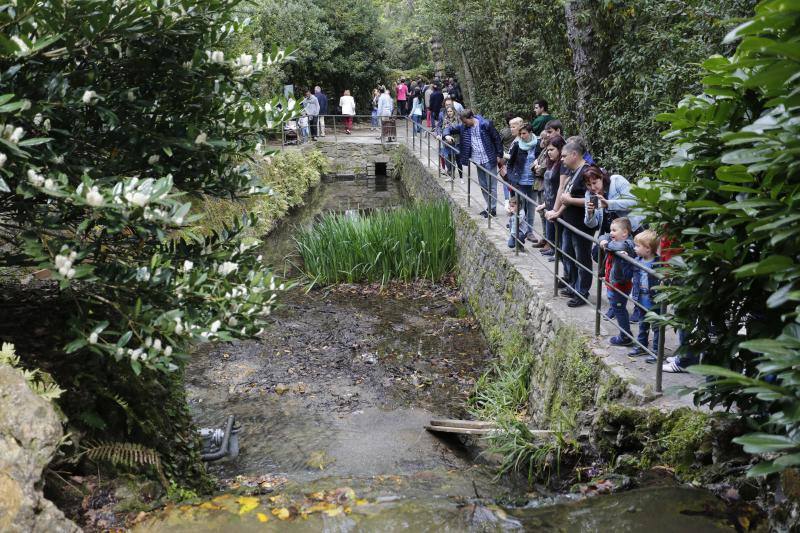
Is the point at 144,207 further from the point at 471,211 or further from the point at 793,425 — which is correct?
the point at 471,211

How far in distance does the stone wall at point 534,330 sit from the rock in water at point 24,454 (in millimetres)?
3352

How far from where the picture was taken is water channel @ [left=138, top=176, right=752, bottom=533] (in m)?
3.82

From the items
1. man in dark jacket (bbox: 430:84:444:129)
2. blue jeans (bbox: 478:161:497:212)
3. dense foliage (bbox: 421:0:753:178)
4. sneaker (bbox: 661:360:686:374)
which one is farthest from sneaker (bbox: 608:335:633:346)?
man in dark jacket (bbox: 430:84:444:129)

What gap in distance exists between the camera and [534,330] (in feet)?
23.1

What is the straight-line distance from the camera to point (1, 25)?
354cm

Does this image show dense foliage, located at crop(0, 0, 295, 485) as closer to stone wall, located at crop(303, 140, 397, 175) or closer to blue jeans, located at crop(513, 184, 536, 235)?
blue jeans, located at crop(513, 184, 536, 235)

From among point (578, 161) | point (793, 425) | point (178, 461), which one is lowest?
point (178, 461)

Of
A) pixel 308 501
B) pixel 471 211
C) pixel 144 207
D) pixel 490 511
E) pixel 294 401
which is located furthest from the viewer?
pixel 471 211

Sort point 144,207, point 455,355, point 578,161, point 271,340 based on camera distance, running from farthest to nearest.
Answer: point 271,340
point 455,355
point 578,161
point 144,207

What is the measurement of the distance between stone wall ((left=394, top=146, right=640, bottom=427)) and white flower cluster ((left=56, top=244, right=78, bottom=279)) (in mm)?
3361

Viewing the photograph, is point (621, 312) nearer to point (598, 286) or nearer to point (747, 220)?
point (598, 286)

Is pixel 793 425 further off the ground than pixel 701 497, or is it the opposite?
pixel 793 425

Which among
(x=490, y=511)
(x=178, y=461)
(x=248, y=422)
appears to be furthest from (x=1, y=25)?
(x=248, y=422)

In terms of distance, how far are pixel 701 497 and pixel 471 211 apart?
25.7 feet
